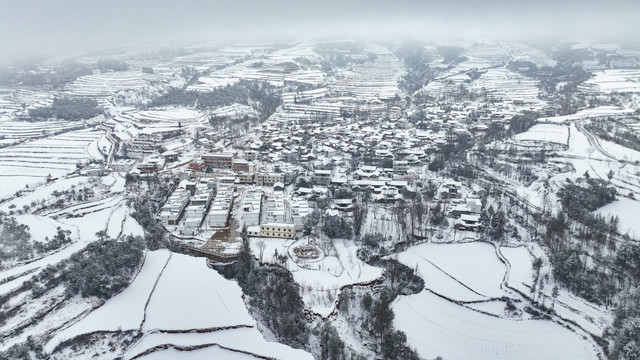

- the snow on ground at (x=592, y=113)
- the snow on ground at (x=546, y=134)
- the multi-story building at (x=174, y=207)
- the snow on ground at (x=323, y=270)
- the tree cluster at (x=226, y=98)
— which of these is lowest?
the snow on ground at (x=323, y=270)

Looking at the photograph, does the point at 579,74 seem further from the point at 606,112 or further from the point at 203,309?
the point at 203,309

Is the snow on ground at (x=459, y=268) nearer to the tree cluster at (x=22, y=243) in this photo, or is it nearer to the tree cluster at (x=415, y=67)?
the tree cluster at (x=22, y=243)

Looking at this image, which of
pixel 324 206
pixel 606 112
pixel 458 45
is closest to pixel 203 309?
pixel 324 206

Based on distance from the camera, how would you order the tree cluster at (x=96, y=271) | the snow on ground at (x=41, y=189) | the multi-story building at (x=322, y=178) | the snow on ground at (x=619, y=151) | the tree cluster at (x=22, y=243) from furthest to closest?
1. the snow on ground at (x=619, y=151)
2. the multi-story building at (x=322, y=178)
3. the snow on ground at (x=41, y=189)
4. the tree cluster at (x=22, y=243)
5. the tree cluster at (x=96, y=271)

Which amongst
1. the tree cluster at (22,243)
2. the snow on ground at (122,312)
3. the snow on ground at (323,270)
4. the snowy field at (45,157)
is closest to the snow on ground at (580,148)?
the snow on ground at (323,270)

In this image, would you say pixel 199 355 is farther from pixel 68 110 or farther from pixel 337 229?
pixel 68 110
